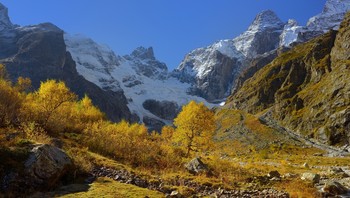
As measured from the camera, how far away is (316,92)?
144625mm

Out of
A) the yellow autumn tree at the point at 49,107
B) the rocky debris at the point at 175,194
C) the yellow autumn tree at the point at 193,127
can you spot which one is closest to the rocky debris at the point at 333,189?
the rocky debris at the point at 175,194

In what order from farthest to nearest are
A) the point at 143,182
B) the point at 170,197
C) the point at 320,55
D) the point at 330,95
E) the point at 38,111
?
1. the point at 320,55
2. the point at 330,95
3. the point at 38,111
4. the point at 143,182
5. the point at 170,197

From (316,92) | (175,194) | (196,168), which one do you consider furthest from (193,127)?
(316,92)

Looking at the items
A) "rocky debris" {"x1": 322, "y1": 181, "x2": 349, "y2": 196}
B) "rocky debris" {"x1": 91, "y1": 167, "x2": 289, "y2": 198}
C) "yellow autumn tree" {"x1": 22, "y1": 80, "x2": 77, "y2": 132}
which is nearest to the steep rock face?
"yellow autumn tree" {"x1": 22, "y1": 80, "x2": 77, "y2": 132}

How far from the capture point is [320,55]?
177 m

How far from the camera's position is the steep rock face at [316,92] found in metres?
117

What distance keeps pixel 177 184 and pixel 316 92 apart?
132 meters

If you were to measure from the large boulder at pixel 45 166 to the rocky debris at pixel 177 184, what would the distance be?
3.19 meters

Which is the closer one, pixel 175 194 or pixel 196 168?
pixel 175 194

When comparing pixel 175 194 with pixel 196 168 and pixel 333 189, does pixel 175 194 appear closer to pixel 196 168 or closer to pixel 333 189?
pixel 196 168

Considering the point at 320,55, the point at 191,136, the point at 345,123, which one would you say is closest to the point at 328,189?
the point at 191,136

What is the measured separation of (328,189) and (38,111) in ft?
139

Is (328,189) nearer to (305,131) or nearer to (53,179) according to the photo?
(53,179)

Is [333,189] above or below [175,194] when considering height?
above
